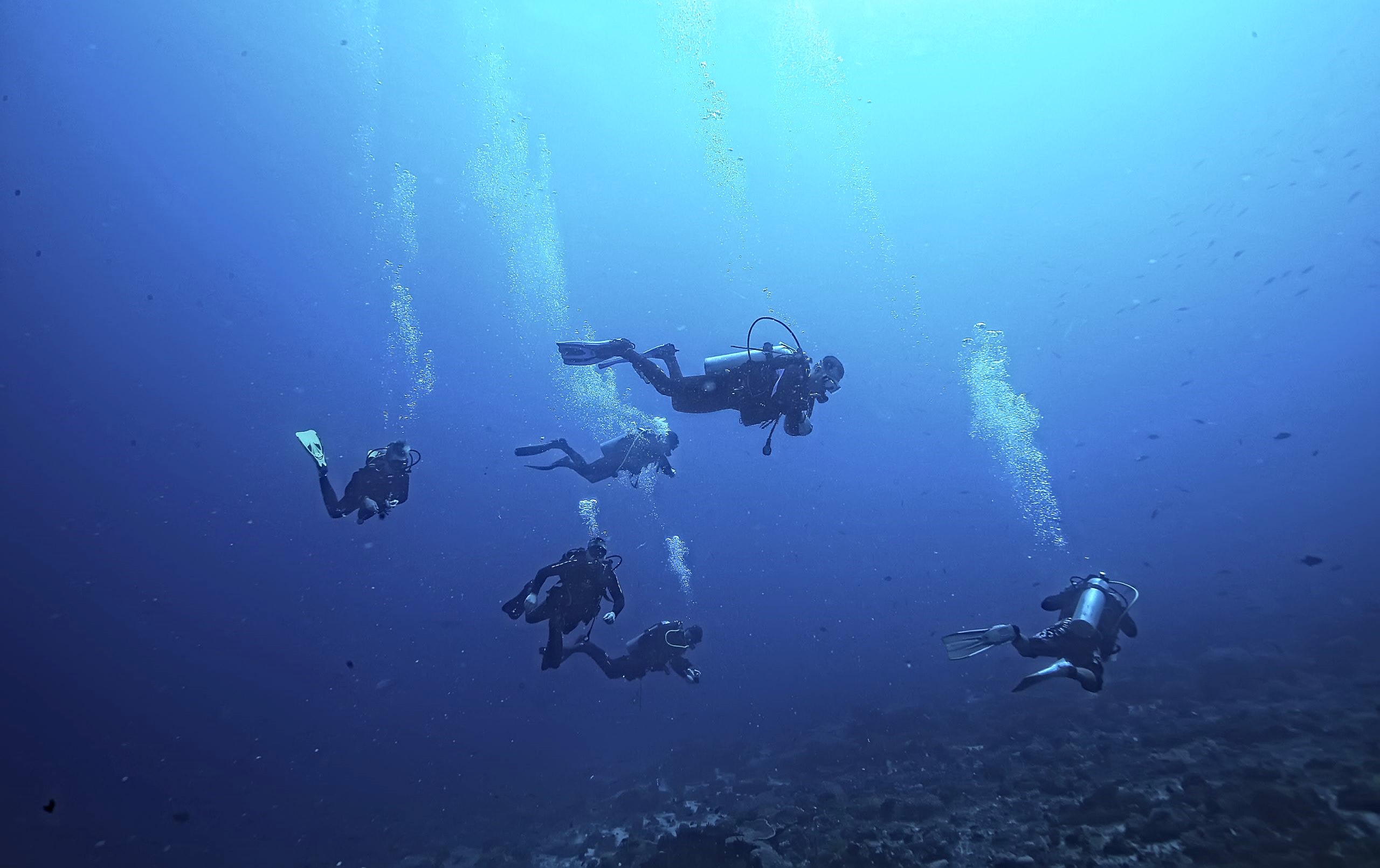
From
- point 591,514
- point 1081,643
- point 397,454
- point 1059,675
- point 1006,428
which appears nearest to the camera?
point 1059,675

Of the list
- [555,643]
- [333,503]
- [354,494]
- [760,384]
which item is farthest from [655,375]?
[333,503]

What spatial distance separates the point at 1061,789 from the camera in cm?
834

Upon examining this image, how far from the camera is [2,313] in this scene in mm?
30719

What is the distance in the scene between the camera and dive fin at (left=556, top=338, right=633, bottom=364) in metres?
8.20

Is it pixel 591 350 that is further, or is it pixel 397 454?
pixel 397 454

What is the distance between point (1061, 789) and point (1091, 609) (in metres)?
3.40

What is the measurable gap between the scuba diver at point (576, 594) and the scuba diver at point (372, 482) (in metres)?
2.52

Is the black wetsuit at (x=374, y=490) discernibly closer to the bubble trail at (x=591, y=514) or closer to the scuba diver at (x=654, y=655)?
the scuba diver at (x=654, y=655)

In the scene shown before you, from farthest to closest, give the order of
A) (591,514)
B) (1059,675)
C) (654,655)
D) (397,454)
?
(591,514) < (654,655) < (397,454) < (1059,675)

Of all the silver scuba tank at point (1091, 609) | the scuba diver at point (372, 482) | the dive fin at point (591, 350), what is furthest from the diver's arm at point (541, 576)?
the silver scuba tank at point (1091, 609)

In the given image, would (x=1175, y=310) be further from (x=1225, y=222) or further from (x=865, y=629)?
(x=865, y=629)

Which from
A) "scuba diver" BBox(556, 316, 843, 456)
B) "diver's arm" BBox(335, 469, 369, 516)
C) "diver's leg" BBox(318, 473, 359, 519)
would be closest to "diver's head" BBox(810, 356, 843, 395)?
"scuba diver" BBox(556, 316, 843, 456)

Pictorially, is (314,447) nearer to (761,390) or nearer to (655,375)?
(655,375)

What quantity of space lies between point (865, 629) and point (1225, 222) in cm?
7493
